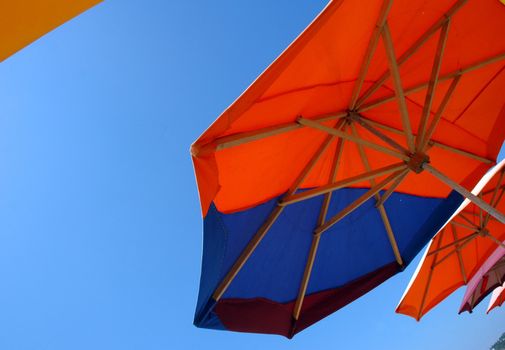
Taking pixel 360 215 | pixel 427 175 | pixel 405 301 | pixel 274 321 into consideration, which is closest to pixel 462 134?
pixel 427 175

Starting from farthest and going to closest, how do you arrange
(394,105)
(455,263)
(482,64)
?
(455,263) < (394,105) < (482,64)

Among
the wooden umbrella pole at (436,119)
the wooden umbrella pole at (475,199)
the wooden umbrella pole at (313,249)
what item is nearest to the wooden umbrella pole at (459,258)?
the wooden umbrella pole at (313,249)

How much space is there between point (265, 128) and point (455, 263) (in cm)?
642

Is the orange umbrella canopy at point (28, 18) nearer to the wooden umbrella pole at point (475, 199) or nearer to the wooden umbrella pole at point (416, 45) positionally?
the wooden umbrella pole at point (475, 199)

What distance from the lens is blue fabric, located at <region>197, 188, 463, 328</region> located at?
354cm

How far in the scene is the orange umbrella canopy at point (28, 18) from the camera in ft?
3.30

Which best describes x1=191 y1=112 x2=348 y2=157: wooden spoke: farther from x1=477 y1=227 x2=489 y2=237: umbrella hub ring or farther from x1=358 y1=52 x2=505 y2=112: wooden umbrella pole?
x1=477 y1=227 x2=489 y2=237: umbrella hub ring

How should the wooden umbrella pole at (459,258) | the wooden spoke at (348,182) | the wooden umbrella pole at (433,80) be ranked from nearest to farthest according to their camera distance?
the wooden umbrella pole at (433,80)
the wooden spoke at (348,182)
the wooden umbrella pole at (459,258)

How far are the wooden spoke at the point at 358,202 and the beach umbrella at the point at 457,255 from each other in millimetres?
3709

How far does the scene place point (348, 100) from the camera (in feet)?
12.0

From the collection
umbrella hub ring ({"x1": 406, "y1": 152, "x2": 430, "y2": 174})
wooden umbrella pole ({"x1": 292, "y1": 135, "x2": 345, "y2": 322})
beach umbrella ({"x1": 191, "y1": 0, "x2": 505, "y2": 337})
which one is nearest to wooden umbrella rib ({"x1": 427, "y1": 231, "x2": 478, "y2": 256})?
beach umbrella ({"x1": 191, "y1": 0, "x2": 505, "y2": 337})

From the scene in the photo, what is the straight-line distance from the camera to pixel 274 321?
403 cm

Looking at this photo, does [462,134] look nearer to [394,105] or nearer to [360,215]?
[394,105]

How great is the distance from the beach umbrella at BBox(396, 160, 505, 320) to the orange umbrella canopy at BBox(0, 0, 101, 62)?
684cm
